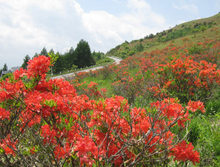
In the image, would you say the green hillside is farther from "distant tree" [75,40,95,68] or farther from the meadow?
the meadow

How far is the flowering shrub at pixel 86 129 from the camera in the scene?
1518 mm

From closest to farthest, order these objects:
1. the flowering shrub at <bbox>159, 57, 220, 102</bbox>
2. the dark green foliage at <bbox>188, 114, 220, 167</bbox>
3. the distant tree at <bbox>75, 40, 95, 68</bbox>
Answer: the dark green foliage at <bbox>188, 114, 220, 167</bbox>
the flowering shrub at <bbox>159, 57, 220, 102</bbox>
the distant tree at <bbox>75, 40, 95, 68</bbox>

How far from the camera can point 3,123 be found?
2424mm

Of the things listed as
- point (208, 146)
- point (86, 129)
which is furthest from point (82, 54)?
point (86, 129)

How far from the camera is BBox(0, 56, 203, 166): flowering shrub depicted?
1518 mm

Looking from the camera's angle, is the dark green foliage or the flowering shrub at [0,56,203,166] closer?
the flowering shrub at [0,56,203,166]

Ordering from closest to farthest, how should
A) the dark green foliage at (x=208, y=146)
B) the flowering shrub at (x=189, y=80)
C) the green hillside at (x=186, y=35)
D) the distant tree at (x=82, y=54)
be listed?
the dark green foliage at (x=208, y=146) < the flowering shrub at (x=189, y=80) < the green hillside at (x=186, y=35) < the distant tree at (x=82, y=54)

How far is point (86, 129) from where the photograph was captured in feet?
5.57

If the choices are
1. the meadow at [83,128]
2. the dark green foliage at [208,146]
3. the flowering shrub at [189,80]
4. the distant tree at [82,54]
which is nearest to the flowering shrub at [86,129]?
the meadow at [83,128]

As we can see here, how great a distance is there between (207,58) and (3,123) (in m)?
11.2

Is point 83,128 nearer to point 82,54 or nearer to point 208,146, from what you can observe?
point 208,146

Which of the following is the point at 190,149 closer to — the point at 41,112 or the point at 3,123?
the point at 41,112

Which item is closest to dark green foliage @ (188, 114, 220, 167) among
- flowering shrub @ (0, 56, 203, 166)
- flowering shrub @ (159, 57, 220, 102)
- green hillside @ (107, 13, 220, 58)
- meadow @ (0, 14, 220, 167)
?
meadow @ (0, 14, 220, 167)

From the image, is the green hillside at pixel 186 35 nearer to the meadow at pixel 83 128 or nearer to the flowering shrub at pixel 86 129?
the meadow at pixel 83 128
